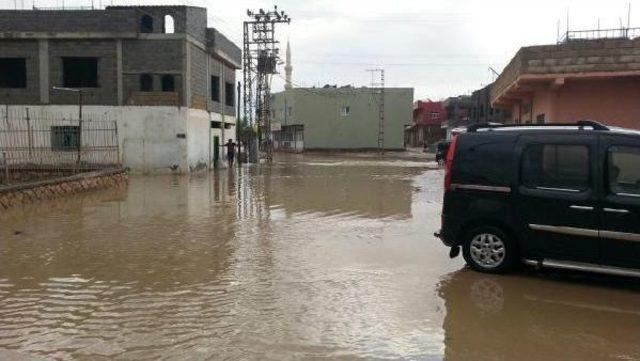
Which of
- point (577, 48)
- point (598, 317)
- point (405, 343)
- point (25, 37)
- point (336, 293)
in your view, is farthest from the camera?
point (25, 37)

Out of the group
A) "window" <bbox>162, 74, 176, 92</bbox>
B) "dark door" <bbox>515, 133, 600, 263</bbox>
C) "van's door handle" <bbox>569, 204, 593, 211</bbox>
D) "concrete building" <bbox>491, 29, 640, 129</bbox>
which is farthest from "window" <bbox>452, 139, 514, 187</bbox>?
"window" <bbox>162, 74, 176, 92</bbox>

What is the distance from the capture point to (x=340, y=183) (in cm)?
2305

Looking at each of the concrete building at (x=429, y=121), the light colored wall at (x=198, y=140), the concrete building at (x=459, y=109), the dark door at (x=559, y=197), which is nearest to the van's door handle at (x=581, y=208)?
the dark door at (x=559, y=197)

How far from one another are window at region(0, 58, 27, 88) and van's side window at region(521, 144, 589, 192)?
91.3ft

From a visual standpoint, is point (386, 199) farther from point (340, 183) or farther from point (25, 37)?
point (25, 37)

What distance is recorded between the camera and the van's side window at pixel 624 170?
→ 6.89 metres

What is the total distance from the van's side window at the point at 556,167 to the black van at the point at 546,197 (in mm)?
12

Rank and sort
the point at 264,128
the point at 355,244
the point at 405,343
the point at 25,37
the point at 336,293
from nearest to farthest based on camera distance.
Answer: the point at 405,343 < the point at 336,293 < the point at 355,244 < the point at 25,37 < the point at 264,128

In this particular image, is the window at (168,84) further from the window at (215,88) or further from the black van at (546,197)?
the black van at (546,197)

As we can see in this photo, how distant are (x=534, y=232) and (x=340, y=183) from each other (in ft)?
51.9

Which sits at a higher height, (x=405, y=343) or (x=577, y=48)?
(x=577, y=48)

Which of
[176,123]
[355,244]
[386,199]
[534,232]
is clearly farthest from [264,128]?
[534,232]

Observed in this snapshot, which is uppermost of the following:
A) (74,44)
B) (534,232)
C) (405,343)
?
(74,44)

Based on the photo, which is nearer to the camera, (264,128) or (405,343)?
(405,343)
